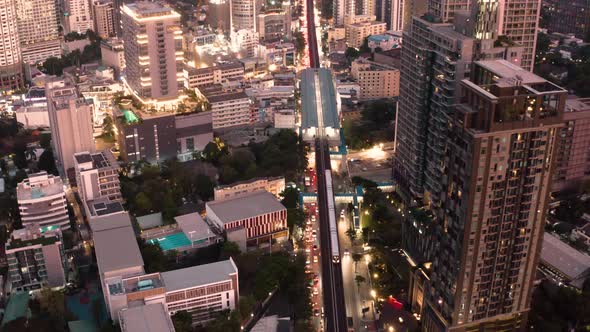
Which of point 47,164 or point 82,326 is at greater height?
point 47,164

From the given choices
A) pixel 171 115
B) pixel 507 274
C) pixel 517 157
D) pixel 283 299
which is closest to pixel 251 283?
pixel 283 299

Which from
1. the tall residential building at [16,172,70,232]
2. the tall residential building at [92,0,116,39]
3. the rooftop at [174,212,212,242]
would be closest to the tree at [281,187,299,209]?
the rooftop at [174,212,212,242]

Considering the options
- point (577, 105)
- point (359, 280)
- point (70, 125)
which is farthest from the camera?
point (70, 125)

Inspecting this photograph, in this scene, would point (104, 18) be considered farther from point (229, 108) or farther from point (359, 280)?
point (359, 280)

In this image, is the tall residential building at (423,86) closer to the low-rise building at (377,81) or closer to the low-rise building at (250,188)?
the low-rise building at (250,188)

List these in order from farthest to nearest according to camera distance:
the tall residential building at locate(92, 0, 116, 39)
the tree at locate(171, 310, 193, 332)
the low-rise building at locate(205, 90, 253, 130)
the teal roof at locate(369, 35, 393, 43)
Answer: the tall residential building at locate(92, 0, 116, 39), the teal roof at locate(369, 35, 393, 43), the low-rise building at locate(205, 90, 253, 130), the tree at locate(171, 310, 193, 332)

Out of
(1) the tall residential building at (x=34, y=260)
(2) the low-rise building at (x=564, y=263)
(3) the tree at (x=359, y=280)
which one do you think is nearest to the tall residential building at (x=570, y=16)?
(2) the low-rise building at (x=564, y=263)

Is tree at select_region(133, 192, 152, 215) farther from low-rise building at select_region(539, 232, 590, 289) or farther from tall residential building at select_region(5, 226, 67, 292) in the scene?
low-rise building at select_region(539, 232, 590, 289)

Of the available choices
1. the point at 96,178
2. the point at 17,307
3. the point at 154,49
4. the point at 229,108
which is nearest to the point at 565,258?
the point at 96,178
